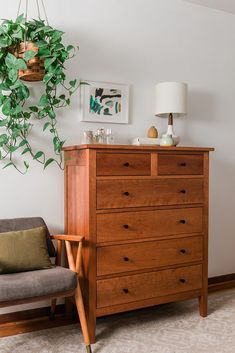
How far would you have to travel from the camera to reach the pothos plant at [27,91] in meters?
2.64

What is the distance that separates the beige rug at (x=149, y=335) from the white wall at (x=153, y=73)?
0.77 m

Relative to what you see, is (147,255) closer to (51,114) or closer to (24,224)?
(24,224)

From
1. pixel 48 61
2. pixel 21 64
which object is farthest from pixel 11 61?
pixel 48 61

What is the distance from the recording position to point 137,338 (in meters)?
2.76

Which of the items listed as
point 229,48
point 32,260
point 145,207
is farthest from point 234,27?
Answer: point 32,260

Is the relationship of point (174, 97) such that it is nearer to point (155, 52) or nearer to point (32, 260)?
point (155, 52)

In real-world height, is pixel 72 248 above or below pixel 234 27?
below

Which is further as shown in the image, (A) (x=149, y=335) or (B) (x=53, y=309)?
(B) (x=53, y=309)

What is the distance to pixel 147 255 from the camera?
2.90 meters

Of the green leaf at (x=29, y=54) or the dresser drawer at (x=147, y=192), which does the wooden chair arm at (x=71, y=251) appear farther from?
the green leaf at (x=29, y=54)

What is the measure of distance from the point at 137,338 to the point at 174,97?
5.98ft

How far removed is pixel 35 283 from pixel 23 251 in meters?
0.32

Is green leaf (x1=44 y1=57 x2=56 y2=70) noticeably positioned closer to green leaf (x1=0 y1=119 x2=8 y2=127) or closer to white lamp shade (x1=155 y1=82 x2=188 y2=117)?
green leaf (x1=0 y1=119 x2=8 y2=127)

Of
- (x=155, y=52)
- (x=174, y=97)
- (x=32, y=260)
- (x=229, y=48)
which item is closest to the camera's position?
(x=32, y=260)
